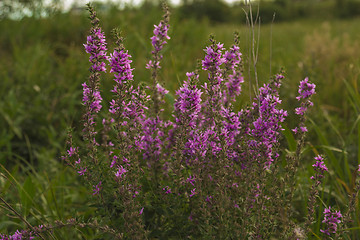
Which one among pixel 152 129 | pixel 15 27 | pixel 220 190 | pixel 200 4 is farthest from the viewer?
pixel 200 4

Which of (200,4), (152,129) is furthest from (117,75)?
(200,4)

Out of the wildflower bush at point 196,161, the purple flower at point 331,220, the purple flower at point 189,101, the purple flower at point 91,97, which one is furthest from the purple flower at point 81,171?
the purple flower at point 331,220

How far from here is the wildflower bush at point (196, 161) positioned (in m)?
1.62

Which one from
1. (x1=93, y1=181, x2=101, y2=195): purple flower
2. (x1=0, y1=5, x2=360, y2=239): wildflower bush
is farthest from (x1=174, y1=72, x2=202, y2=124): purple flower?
(x1=93, y1=181, x2=101, y2=195): purple flower

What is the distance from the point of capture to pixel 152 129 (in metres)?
2.02

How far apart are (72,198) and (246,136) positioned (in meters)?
1.69

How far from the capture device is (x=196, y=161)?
→ 1.66 metres

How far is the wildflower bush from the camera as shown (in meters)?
1.62

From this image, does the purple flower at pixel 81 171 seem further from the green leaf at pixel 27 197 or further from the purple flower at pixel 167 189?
the green leaf at pixel 27 197

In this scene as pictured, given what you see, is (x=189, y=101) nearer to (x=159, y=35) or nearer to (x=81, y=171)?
(x=159, y=35)

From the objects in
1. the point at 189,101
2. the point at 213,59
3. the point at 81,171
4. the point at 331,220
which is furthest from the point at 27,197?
the point at 331,220

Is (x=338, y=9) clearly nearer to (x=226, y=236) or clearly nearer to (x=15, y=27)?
(x=15, y=27)

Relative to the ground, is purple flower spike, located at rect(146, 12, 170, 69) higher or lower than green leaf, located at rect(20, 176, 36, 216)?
higher

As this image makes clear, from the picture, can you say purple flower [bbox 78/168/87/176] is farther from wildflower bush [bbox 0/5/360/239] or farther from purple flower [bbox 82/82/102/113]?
A: purple flower [bbox 82/82/102/113]
